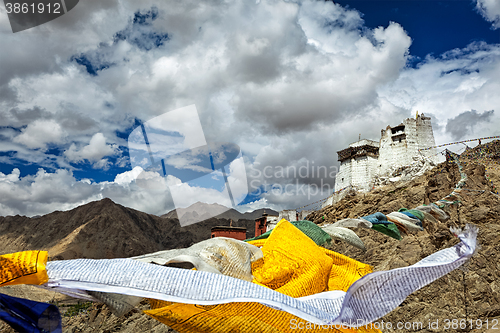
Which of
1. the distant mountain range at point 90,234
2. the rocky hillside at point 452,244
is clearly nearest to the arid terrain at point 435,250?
the rocky hillside at point 452,244

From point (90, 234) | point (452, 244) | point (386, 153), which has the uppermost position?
point (386, 153)

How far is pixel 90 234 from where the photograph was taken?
53.0 metres

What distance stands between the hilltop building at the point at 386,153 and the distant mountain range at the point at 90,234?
29.7m

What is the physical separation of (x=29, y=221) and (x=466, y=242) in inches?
3010

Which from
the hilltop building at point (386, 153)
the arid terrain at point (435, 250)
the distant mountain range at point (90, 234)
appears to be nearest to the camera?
the arid terrain at point (435, 250)

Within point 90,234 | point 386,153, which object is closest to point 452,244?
point 386,153

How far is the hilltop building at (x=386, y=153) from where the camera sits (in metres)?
33.4

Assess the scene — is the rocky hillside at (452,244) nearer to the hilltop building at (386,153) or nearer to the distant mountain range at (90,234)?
the hilltop building at (386,153)

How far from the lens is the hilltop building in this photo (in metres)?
33.4

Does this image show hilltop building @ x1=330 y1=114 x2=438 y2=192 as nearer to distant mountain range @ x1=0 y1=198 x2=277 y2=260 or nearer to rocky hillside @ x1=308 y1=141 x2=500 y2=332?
rocky hillside @ x1=308 y1=141 x2=500 y2=332

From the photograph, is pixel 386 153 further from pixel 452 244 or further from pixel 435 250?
pixel 435 250

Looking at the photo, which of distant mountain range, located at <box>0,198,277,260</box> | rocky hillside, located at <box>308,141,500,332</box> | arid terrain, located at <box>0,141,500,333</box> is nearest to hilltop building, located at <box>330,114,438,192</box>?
arid terrain, located at <box>0,141,500,333</box>

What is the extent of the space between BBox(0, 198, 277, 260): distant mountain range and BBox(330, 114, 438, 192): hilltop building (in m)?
29.7

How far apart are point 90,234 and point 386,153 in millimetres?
50808
